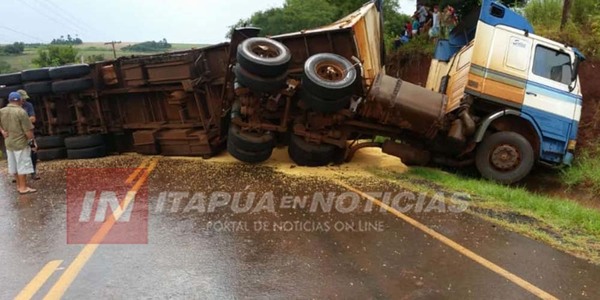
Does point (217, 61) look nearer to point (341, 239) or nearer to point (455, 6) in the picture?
point (341, 239)

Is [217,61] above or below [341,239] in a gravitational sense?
above

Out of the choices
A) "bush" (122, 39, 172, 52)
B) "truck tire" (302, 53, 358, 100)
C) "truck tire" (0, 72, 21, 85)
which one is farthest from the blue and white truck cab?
"bush" (122, 39, 172, 52)

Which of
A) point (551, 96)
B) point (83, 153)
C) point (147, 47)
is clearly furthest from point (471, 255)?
point (147, 47)

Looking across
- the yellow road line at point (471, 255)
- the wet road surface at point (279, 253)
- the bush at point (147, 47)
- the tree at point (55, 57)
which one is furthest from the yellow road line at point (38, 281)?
the bush at point (147, 47)

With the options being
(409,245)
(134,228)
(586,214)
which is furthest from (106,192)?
(586,214)

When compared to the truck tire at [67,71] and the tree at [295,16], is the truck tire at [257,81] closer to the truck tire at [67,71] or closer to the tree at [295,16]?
the truck tire at [67,71]

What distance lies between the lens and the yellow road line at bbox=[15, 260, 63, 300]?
3933 millimetres

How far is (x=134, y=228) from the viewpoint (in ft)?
18.7

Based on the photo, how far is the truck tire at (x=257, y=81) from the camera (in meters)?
8.30

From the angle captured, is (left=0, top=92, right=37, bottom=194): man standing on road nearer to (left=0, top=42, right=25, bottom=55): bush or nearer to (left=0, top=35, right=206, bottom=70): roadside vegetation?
(left=0, top=35, right=206, bottom=70): roadside vegetation

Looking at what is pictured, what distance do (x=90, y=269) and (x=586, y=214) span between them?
6.09m

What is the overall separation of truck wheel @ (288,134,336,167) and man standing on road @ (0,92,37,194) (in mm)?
4378

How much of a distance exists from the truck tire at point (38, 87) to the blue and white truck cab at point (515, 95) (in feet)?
26.8

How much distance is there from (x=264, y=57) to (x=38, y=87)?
205 inches
